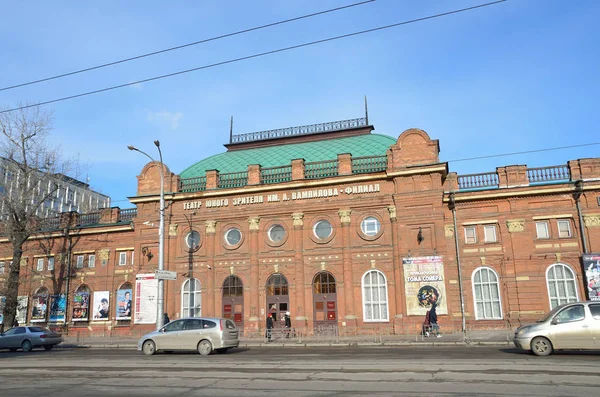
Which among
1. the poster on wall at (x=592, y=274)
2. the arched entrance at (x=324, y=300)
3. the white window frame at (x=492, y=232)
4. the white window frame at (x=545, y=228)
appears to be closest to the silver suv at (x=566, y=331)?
the poster on wall at (x=592, y=274)

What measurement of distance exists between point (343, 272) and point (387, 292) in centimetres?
298

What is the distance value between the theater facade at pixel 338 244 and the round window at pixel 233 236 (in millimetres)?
98

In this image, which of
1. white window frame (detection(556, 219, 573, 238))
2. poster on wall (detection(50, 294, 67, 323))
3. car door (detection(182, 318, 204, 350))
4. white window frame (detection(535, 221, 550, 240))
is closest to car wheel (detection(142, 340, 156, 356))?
car door (detection(182, 318, 204, 350))

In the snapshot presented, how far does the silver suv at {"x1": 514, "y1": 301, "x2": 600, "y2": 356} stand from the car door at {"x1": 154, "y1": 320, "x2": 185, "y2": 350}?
1262 centimetres

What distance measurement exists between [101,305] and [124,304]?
82.9 inches

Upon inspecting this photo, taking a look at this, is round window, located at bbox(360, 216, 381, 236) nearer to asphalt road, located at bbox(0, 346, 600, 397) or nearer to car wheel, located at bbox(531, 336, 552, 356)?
asphalt road, located at bbox(0, 346, 600, 397)

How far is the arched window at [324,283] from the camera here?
30328 mm

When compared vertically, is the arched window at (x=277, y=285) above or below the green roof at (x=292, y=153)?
below

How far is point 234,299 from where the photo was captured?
1256 inches

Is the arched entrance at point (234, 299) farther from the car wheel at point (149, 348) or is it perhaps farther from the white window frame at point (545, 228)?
the white window frame at point (545, 228)

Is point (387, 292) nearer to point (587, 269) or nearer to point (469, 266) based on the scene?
point (469, 266)

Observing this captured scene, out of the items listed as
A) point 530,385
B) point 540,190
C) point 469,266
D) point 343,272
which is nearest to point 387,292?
point 343,272

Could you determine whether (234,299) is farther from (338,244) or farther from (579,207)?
(579,207)

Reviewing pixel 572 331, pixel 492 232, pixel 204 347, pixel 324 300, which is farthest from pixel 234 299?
pixel 572 331
